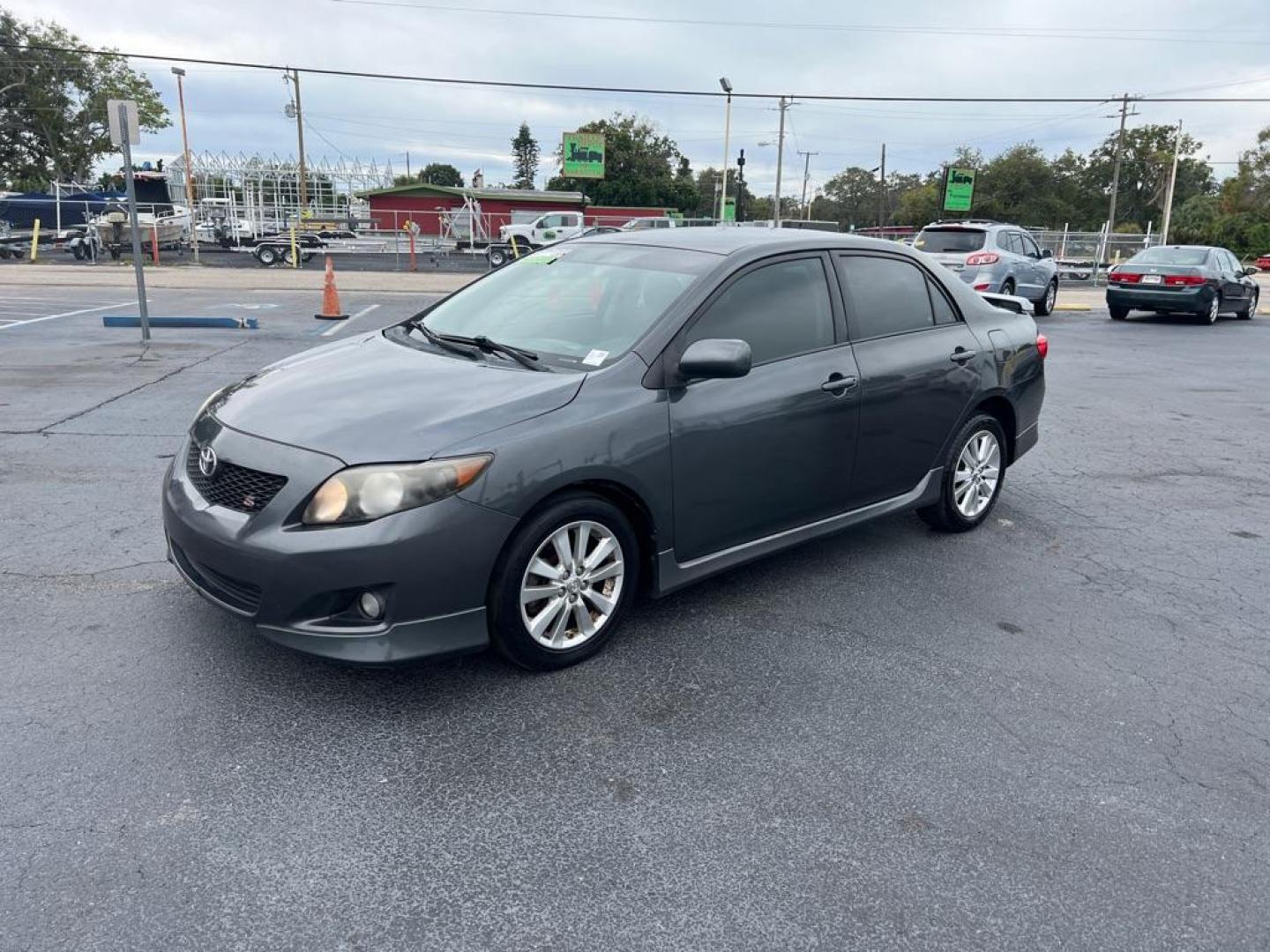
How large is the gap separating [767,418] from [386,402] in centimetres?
158

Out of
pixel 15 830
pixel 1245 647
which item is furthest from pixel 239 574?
pixel 1245 647

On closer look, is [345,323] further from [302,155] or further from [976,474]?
[302,155]

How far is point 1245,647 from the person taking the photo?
4.14 m

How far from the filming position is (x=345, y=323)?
14914 mm

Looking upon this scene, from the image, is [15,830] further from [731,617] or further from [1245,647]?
[1245,647]

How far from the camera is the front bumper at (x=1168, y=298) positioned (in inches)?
714

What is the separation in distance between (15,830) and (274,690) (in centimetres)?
92

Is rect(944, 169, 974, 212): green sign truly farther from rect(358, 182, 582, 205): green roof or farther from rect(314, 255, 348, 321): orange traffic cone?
rect(358, 182, 582, 205): green roof

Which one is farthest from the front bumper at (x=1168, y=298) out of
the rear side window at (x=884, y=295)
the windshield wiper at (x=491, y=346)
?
the windshield wiper at (x=491, y=346)

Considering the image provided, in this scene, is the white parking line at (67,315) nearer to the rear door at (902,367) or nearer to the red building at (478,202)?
the rear door at (902,367)

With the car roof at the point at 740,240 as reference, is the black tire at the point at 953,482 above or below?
below

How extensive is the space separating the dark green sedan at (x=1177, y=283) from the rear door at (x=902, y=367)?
15.5 meters

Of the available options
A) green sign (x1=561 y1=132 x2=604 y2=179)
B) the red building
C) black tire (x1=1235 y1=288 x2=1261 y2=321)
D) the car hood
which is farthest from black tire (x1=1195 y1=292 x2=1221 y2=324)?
green sign (x1=561 y1=132 x2=604 y2=179)

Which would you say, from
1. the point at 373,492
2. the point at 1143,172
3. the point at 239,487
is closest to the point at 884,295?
the point at 373,492
